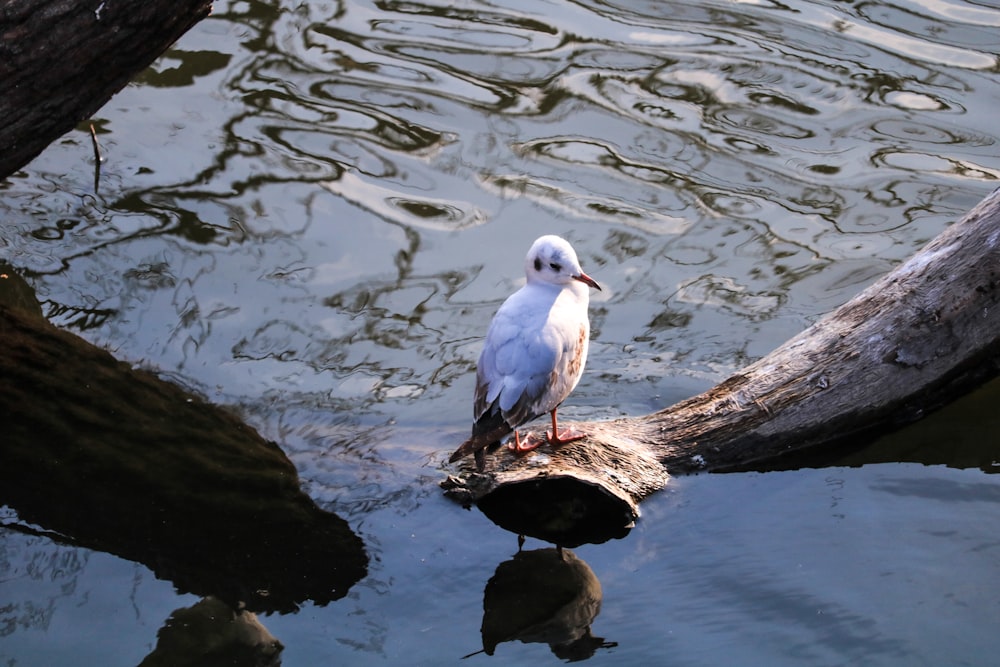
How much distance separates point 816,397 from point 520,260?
2.01 m

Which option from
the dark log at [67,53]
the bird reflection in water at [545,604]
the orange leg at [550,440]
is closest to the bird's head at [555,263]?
the orange leg at [550,440]

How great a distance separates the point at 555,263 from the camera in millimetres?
4172

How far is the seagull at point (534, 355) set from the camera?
3.85m

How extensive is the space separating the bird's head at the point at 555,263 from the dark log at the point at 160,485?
1.20m

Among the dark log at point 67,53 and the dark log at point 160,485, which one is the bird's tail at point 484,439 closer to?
the dark log at point 160,485

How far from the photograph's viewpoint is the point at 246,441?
4473 millimetres

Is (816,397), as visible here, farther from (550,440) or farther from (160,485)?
(160,485)

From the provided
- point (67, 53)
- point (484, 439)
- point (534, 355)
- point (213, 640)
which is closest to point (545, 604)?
point (484, 439)

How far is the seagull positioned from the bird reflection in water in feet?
1.29

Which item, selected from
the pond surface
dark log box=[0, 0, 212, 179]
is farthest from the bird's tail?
dark log box=[0, 0, 212, 179]

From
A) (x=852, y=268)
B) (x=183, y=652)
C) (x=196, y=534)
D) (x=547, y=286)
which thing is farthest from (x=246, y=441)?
(x=852, y=268)

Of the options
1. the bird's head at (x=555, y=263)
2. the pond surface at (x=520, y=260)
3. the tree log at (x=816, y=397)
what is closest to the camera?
the pond surface at (x=520, y=260)

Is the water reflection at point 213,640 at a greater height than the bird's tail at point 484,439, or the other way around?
the bird's tail at point 484,439

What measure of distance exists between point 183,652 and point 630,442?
173cm
